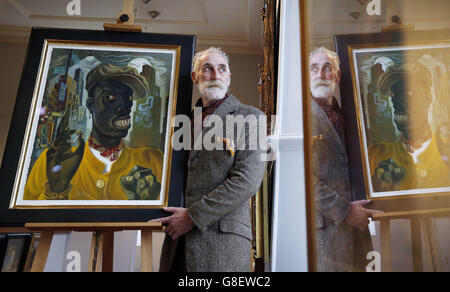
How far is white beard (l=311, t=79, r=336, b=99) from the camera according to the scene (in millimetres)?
632

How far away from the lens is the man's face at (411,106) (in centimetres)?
41

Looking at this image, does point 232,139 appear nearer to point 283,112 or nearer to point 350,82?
point 283,112

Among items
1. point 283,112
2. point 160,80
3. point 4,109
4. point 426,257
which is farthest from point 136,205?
point 4,109

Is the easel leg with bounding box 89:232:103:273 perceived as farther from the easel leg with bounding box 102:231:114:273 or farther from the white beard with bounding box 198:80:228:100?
the white beard with bounding box 198:80:228:100

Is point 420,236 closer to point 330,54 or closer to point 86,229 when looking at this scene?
point 330,54

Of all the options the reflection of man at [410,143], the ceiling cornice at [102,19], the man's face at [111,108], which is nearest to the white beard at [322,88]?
the reflection of man at [410,143]

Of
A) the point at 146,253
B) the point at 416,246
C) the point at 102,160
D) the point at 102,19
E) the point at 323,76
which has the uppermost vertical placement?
the point at 102,19

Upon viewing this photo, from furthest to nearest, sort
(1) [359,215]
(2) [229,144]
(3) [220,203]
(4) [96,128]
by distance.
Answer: (4) [96,128]
(2) [229,144]
(3) [220,203]
(1) [359,215]

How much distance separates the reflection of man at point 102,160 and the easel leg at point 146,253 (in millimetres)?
144

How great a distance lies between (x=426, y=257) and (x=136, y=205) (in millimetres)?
1094

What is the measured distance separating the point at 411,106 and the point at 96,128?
1270mm

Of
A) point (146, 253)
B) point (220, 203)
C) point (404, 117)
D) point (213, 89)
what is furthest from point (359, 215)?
point (213, 89)

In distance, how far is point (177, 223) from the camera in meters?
1.25

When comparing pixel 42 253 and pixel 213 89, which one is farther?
pixel 213 89
